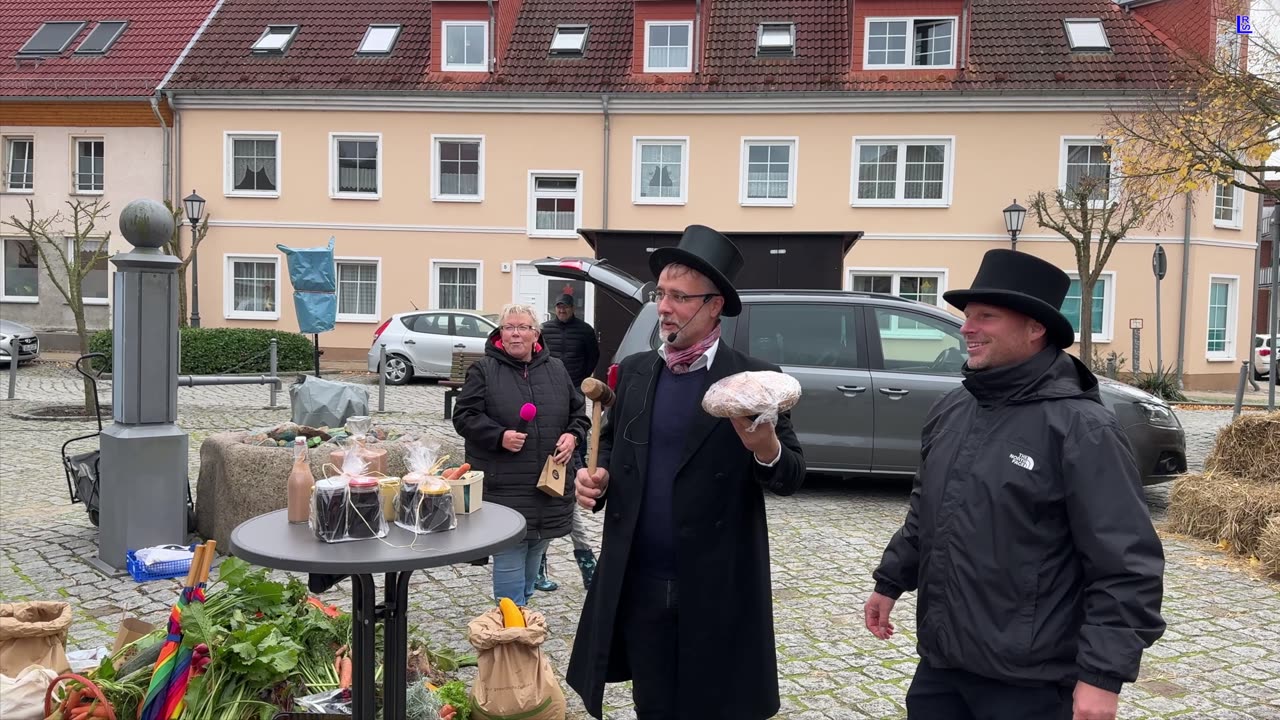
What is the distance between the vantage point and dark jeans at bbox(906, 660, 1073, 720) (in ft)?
8.17

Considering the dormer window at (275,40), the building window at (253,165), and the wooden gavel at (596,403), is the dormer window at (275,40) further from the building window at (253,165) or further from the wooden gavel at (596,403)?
the wooden gavel at (596,403)

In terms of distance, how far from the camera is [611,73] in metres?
24.0

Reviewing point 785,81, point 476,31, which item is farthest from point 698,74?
point 476,31

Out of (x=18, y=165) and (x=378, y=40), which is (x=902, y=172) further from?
(x=18, y=165)

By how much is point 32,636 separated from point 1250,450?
832cm

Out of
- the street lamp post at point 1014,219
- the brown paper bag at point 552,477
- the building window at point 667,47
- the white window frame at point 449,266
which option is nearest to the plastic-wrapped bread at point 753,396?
the brown paper bag at point 552,477

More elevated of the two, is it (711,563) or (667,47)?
(667,47)

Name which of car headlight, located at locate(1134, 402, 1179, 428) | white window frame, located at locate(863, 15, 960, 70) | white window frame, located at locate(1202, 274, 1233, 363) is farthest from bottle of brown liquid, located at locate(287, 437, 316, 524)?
white window frame, located at locate(1202, 274, 1233, 363)

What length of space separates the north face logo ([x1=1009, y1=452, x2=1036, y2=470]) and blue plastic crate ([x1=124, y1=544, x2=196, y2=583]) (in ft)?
17.0

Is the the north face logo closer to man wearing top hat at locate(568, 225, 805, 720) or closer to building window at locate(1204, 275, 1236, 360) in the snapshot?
man wearing top hat at locate(568, 225, 805, 720)

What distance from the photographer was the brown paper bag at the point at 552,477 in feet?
12.8

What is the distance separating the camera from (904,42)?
23250mm

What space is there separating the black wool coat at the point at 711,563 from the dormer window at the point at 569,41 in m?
23.0

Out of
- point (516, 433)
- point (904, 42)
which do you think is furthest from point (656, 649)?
point (904, 42)
